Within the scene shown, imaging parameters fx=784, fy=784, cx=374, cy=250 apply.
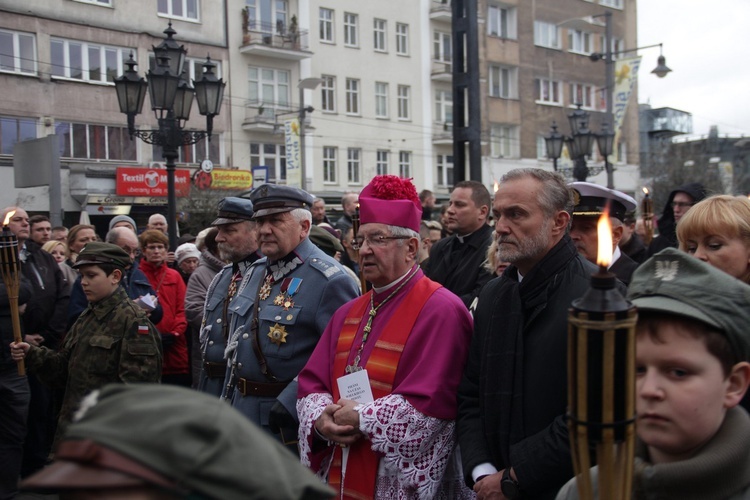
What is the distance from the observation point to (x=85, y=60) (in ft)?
93.0

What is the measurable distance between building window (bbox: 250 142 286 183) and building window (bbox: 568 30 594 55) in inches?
764

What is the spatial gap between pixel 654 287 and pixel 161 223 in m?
9.39

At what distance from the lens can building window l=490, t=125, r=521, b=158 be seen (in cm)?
4047

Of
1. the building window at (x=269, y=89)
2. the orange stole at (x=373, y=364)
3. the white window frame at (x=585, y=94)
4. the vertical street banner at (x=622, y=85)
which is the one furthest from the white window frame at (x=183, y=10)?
the orange stole at (x=373, y=364)

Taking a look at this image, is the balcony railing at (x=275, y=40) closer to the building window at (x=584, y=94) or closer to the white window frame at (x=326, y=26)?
the white window frame at (x=326, y=26)

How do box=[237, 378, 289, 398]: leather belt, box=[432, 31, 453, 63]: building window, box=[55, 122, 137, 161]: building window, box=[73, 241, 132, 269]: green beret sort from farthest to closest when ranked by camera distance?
1. box=[432, 31, 453, 63]: building window
2. box=[55, 122, 137, 161]: building window
3. box=[73, 241, 132, 269]: green beret
4. box=[237, 378, 289, 398]: leather belt

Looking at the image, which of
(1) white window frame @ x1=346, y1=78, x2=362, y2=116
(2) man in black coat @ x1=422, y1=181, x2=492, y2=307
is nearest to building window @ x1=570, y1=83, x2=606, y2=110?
(1) white window frame @ x1=346, y1=78, x2=362, y2=116

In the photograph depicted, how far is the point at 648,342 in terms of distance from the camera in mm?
1855

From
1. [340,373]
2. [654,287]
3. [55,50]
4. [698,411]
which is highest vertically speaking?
[55,50]

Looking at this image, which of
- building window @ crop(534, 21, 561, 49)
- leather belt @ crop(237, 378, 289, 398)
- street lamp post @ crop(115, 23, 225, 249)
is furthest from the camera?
building window @ crop(534, 21, 561, 49)

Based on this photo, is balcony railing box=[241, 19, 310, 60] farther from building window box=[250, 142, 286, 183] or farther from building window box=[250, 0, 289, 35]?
building window box=[250, 142, 286, 183]

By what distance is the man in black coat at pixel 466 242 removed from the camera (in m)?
6.14

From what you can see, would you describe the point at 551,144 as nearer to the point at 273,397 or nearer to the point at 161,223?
the point at 161,223

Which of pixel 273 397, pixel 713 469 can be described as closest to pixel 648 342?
pixel 713 469
